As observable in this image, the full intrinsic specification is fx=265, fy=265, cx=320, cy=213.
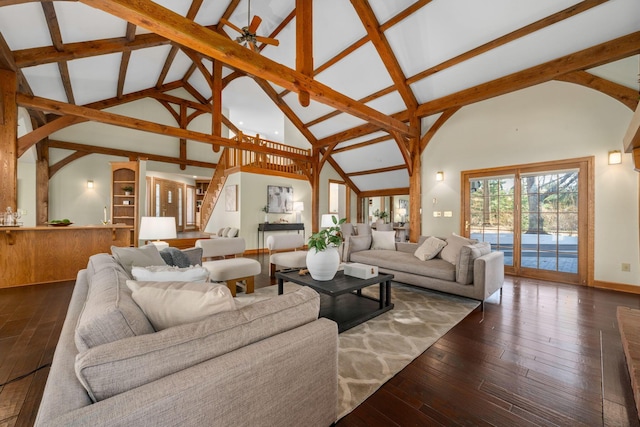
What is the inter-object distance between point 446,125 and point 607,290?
150 inches

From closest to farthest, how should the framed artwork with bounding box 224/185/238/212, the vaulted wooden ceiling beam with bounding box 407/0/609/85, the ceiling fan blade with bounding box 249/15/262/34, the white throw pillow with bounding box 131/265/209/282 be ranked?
the white throw pillow with bounding box 131/265/209/282
the vaulted wooden ceiling beam with bounding box 407/0/609/85
the ceiling fan blade with bounding box 249/15/262/34
the framed artwork with bounding box 224/185/238/212

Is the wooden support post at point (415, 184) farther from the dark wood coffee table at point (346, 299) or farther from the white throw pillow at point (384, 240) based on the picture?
the dark wood coffee table at point (346, 299)

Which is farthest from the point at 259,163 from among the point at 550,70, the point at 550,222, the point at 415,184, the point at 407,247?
the point at 550,222

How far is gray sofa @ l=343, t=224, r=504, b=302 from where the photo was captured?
309 centimetres

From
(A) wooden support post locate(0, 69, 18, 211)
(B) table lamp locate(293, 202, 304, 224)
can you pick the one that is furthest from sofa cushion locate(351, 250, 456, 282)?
(A) wooden support post locate(0, 69, 18, 211)

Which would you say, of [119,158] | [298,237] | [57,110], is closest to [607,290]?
[298,237]

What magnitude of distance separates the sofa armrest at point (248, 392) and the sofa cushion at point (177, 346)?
4 centimetres

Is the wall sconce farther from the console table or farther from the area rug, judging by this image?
the console table

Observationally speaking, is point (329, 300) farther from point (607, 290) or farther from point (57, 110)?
point (57, 110)

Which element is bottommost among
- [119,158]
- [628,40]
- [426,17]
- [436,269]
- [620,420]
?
[620,420]

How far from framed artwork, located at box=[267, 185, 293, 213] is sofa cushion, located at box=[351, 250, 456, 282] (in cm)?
399

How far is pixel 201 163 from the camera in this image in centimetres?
968

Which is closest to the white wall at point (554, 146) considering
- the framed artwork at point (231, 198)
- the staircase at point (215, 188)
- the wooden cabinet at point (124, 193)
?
the framed artwork at point (231, 198)

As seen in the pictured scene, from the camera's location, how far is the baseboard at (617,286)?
3.72 meters
